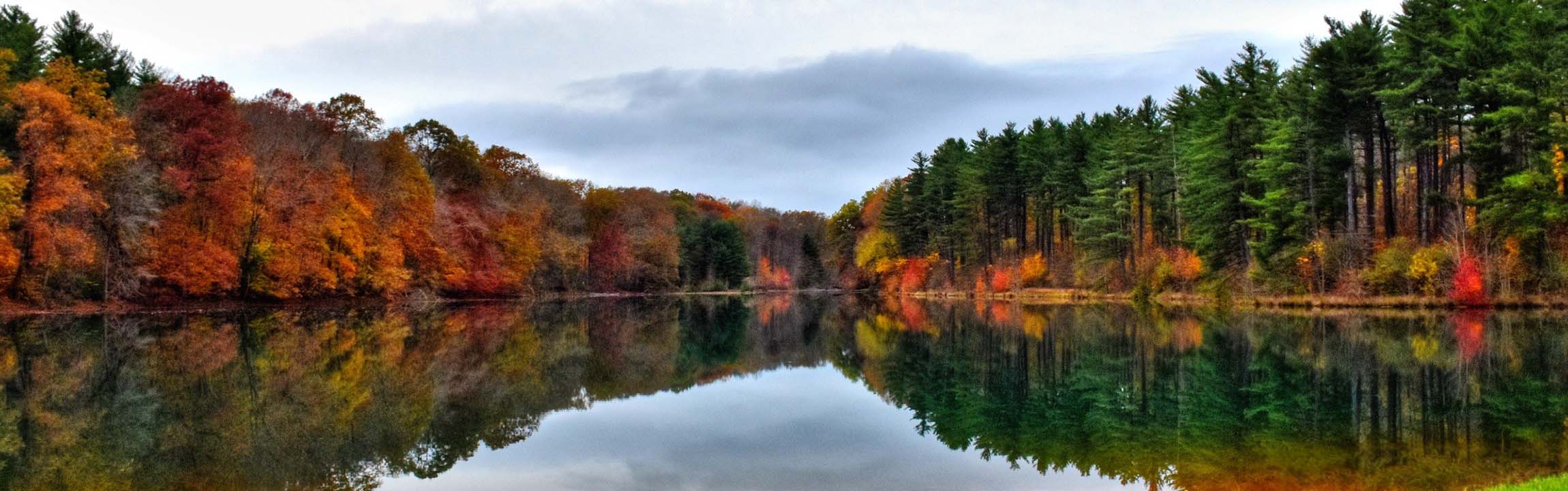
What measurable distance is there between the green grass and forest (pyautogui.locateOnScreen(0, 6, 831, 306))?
37240mm

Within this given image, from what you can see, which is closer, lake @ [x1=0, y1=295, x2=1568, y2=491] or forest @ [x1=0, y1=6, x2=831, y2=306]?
lake @ [x1=0, y1=295, x2=1568, y2=491]

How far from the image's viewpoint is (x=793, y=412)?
529 inches

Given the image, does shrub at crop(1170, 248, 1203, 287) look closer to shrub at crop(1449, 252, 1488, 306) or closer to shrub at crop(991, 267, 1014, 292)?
shrub at crop(1449, 252, 1488, 306)

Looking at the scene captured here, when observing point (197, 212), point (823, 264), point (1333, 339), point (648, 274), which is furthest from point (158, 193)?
point (823, 264)

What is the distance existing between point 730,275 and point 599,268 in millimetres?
18566

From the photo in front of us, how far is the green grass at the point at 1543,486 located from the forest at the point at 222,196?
3724 centimetres

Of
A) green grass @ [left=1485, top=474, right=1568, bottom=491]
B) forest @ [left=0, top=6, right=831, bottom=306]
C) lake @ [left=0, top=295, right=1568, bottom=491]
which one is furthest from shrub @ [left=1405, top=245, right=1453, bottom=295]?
forest @ [left=0, top=6, right=831, bottom=306]

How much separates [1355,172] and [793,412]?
3355 cm

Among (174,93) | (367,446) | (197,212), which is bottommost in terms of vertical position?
(367,446)

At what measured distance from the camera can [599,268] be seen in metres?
84.9

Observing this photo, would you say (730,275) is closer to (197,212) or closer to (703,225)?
(703,225)

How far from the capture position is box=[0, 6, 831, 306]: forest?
108 ft

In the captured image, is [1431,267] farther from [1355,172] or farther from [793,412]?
[793,412]

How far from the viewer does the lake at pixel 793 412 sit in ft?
28.8
